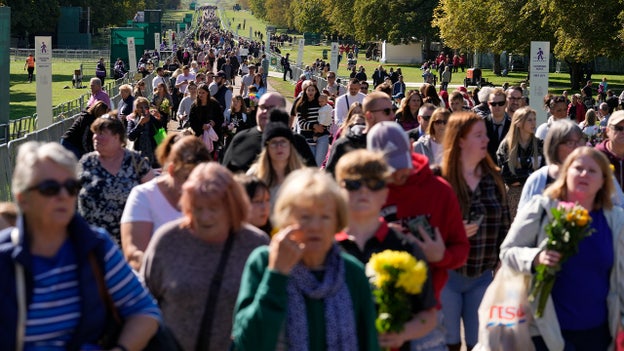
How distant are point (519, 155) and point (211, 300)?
558 centimetres

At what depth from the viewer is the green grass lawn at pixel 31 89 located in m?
45.5

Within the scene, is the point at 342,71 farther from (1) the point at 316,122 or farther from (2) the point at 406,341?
(2) the point at 406,341

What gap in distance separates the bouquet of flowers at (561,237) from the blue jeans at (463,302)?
1065 mm

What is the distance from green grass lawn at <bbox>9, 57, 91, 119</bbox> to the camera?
45531mm

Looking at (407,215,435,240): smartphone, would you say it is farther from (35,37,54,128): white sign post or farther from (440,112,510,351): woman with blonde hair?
(35,37,54,128): white sign post

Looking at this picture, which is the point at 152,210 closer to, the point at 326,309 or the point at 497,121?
the point at 326,309

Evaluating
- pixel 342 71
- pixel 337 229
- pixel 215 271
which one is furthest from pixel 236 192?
pixel 342 71

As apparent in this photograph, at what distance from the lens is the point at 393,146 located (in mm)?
5883

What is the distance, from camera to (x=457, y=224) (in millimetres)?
6188

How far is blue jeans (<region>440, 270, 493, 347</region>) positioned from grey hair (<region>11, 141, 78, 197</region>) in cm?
353

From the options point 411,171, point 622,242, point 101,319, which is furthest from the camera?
point 622,242

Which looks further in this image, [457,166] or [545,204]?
[457,166]

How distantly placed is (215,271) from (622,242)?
2.53 meters

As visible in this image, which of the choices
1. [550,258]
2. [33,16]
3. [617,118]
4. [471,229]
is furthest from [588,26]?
[33,16]
